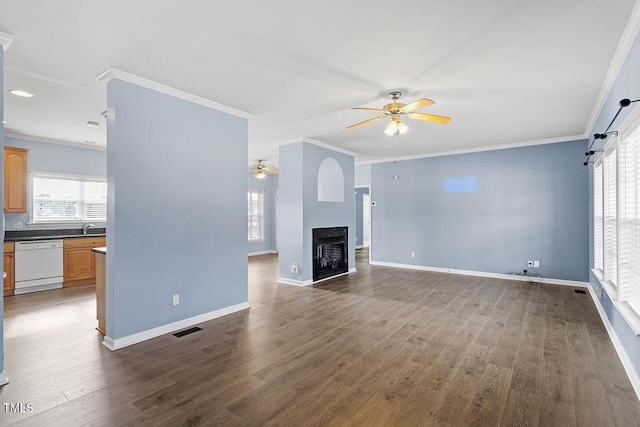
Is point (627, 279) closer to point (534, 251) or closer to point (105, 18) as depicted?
point (534, 251)

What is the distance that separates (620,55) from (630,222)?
1437 mm

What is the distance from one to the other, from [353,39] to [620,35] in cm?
208

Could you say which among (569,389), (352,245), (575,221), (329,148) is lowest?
(569,389)

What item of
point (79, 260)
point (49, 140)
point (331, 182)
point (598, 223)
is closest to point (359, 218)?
point (331, 182)

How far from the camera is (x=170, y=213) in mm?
3484

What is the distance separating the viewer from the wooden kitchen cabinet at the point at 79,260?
5566 millimetres

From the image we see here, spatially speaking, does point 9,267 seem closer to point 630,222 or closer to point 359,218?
point 630,222

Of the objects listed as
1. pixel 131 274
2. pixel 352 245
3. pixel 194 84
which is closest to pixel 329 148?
pixel 352 245

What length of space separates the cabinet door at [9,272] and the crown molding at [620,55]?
8.03 metres

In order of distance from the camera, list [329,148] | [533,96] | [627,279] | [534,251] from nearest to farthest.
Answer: [627,279] < [533,96] < [534,251] < [329,148]

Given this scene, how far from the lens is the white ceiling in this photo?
7.03 ft

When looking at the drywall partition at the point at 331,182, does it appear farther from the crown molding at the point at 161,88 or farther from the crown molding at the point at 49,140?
the crown molding at the point at 49,140

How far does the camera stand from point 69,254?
18.3ft

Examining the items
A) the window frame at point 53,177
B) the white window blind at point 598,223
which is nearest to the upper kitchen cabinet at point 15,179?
the window frame at point 53,177
